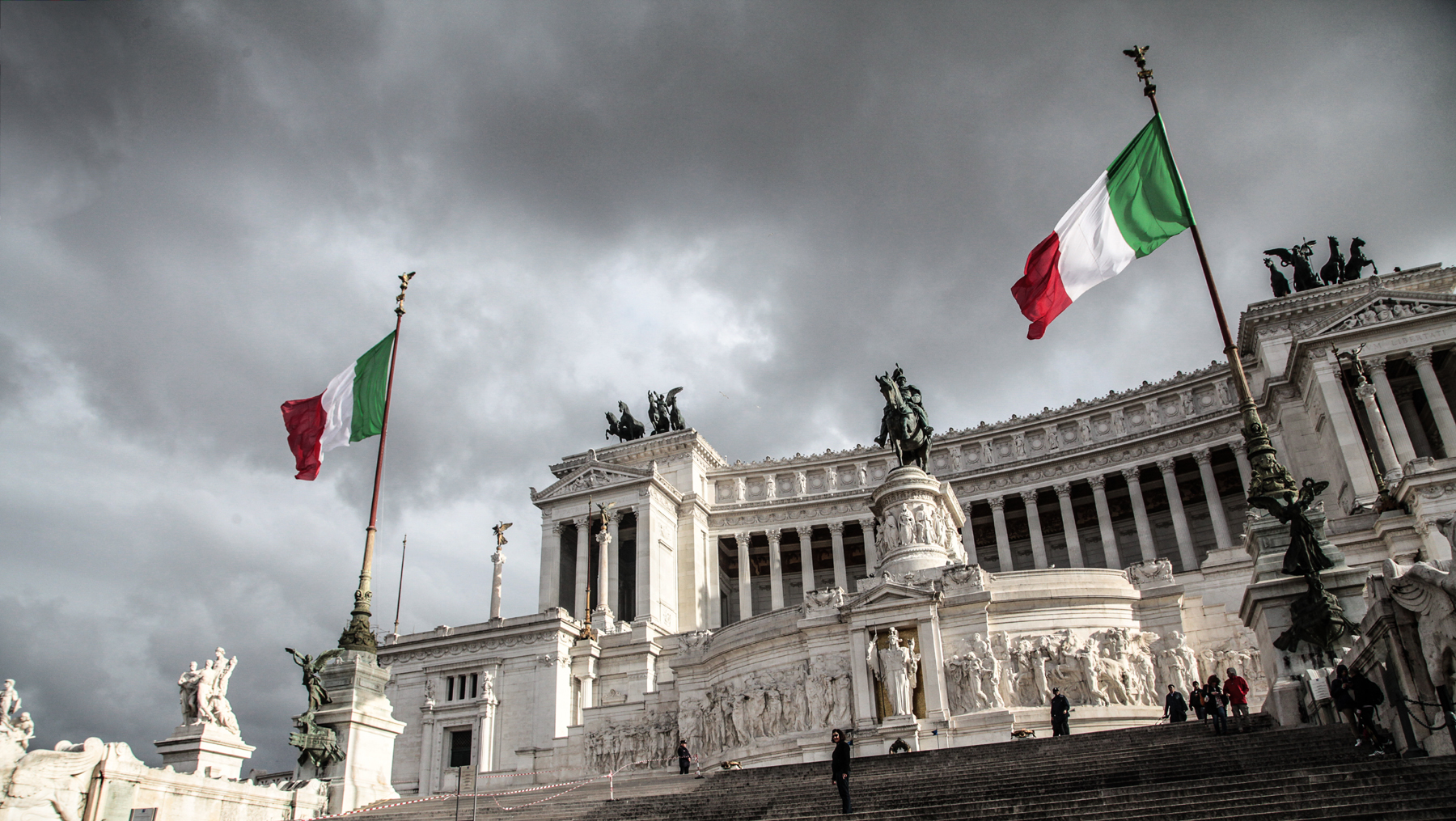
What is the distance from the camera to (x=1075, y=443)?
58281mm

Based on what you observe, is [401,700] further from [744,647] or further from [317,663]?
[317,663]

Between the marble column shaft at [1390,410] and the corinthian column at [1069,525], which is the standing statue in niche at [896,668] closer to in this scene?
the marble column shaft at [1390,410]

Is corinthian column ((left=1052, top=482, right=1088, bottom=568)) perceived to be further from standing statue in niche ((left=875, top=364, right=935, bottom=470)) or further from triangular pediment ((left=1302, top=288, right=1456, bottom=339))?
standing statue in niche ((left=875, top=364, right=935, bottom=470))

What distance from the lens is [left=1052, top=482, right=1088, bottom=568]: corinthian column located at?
54625mm

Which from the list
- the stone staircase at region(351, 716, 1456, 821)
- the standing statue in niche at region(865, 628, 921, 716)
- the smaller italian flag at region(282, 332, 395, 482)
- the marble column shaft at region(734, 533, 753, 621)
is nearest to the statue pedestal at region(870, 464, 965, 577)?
the standing statue in niche at region(865, 628, 921, 716)

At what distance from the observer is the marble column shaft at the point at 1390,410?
42781 millimetres

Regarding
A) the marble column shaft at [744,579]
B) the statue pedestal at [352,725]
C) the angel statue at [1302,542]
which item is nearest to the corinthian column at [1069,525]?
the marble column shaft at [744,579]

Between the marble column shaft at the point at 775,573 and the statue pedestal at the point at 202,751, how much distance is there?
41769 mm

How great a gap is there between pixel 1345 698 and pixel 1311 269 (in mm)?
45840

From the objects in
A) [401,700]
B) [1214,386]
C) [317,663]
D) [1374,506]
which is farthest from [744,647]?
[1214,386]

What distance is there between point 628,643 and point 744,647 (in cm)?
1169

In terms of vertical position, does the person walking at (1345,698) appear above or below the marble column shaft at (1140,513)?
below

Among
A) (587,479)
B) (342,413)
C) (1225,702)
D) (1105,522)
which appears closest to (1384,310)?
(1105,522)

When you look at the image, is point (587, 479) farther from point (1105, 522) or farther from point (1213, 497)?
point (1213, 497)
